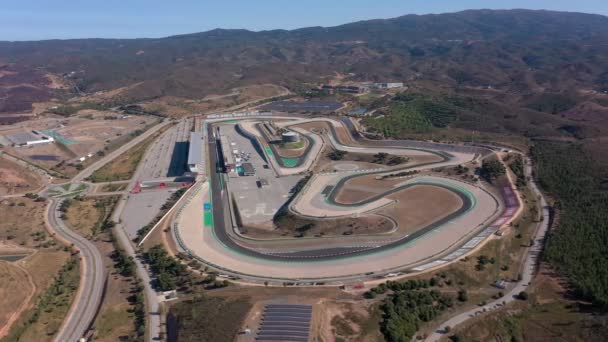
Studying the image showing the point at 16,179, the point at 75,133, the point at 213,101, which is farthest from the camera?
the point at 213,101

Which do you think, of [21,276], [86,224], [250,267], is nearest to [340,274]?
[250,267]

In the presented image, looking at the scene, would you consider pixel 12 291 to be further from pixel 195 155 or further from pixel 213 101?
pixel 213 101

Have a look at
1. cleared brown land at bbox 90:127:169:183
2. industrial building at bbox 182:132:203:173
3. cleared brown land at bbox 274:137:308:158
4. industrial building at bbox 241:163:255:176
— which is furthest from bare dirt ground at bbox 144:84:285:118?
industrial building at bbox 241:163:255:176

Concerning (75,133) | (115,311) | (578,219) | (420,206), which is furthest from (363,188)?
(75,133)

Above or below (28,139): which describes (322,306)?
below

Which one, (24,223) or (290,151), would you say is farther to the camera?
(290,151)

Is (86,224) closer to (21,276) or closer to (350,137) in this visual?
(21,276)

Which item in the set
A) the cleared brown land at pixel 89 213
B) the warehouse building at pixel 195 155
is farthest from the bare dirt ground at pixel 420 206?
the cleared brown land at pixel 89 213
